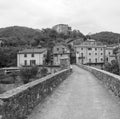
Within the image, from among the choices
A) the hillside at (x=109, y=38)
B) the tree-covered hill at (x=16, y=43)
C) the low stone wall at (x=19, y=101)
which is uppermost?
the hillside at (x=109, y=38)

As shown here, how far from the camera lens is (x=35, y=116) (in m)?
5.23

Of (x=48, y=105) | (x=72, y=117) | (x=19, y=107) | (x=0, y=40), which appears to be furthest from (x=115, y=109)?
(x=0, y=40)

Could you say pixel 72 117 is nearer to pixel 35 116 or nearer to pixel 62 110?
pixel 62 110

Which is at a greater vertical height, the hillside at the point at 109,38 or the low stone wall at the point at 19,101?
the hillside at the point at 109,38

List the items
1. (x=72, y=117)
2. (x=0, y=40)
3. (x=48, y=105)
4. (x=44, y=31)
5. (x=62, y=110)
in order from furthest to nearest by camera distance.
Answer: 1. (x=44, y=31)
2. (x=0, y=40)
3. (x=48, y=105)
4. (x=62, y=110)
5. (x=72, y=117)

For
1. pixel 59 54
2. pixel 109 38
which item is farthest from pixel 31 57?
pixel 109 38

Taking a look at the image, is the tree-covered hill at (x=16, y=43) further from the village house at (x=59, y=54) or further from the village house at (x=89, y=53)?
the village house at (x=89, y=53)

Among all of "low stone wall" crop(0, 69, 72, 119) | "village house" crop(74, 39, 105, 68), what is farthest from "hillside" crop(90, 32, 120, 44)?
"low stone wall" crop(0, 69, 72, 119)

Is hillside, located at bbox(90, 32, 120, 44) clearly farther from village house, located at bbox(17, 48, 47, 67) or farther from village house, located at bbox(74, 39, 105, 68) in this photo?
village house, located at bbox(17, 48, 47, 67)

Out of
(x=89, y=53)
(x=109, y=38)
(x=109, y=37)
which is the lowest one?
(x=89, y=53)

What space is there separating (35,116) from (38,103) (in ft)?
4.39

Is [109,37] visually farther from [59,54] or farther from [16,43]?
[16,43]

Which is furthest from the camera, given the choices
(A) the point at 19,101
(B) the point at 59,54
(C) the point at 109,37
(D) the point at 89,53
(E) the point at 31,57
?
(C) the point at 109,37

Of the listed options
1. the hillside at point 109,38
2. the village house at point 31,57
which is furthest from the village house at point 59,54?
the hillside at point 109,38
